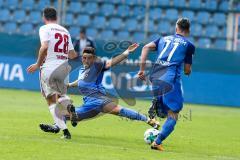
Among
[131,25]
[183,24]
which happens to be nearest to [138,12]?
[131,25]

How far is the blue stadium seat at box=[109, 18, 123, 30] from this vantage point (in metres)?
29.9

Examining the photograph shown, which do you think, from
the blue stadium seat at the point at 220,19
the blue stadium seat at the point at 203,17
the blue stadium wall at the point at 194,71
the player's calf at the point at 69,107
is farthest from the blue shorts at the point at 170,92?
the blue stadium seat at the point at 203,17

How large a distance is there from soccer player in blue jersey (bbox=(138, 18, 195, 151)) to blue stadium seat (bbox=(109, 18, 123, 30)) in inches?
695

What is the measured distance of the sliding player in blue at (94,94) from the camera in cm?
1388

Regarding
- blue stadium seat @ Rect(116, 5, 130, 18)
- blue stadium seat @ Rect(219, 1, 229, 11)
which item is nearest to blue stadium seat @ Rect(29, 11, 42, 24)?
blue stadium seat @ Rect(116, 5, 130, 18)

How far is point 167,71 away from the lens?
1218 cm

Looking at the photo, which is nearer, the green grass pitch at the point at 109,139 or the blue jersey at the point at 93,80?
the green grass pitch at the point at 109,139

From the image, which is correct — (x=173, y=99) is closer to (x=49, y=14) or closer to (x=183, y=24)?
(x=183, y=24)

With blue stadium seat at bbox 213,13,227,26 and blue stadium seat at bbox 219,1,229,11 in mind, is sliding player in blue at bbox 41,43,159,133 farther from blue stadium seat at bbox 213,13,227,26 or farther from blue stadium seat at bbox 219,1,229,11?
blue stadium seat at bbox 219,1,229,11

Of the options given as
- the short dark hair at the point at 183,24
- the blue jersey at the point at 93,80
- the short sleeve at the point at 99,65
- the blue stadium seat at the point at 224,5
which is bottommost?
the blue stadium seat at the point at 224,5

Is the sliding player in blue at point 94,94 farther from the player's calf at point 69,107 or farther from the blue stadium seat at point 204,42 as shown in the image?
the blue stadium seat at point 204,42

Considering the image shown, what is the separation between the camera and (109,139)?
13125mm

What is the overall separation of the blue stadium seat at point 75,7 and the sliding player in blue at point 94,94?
641 inches

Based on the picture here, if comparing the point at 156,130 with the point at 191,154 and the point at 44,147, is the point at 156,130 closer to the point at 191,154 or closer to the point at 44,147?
the point at 191,154
